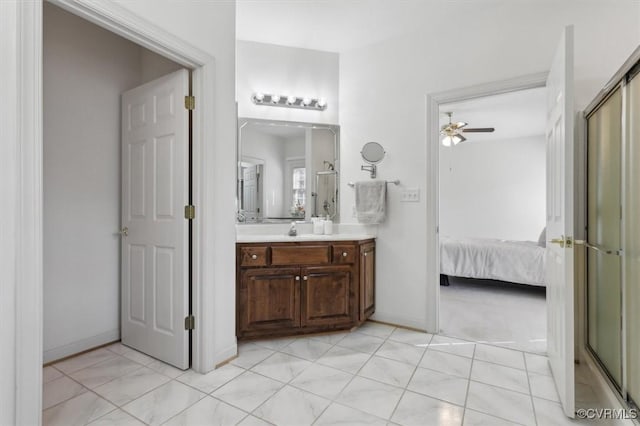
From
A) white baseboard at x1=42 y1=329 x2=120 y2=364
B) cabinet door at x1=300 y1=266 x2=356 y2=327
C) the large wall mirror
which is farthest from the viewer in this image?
the large wall mirror

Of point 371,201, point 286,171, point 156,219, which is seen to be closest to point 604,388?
point 371,201

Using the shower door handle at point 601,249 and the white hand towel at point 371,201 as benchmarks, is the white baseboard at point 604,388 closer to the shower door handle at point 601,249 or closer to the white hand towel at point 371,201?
the shower door handle at point 601,249

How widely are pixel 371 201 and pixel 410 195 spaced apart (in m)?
0.35

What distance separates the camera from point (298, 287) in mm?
2629

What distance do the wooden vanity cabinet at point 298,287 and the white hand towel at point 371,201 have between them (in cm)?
30

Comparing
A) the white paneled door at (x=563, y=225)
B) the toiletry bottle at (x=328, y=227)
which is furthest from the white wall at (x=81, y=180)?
the white paneled door at (x=563, y=225)

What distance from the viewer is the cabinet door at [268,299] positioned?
2.51 metres

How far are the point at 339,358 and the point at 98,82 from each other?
2719 mm

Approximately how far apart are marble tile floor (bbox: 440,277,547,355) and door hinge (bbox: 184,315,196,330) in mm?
2067

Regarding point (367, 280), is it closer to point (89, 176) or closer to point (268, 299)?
point (268, 299)

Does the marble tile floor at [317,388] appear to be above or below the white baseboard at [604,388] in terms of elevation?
below

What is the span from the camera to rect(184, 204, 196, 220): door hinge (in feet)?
6.93

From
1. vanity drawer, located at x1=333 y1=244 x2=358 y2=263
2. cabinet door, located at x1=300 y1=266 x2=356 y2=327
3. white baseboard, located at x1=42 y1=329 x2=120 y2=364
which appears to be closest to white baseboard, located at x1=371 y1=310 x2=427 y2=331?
cabinet door, located at x1=300 y1=266 x2=356 y2=327

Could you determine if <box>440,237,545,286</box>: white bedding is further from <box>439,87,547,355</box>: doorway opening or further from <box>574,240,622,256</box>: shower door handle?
<box>574,240,622,256</box>: shower door handle
